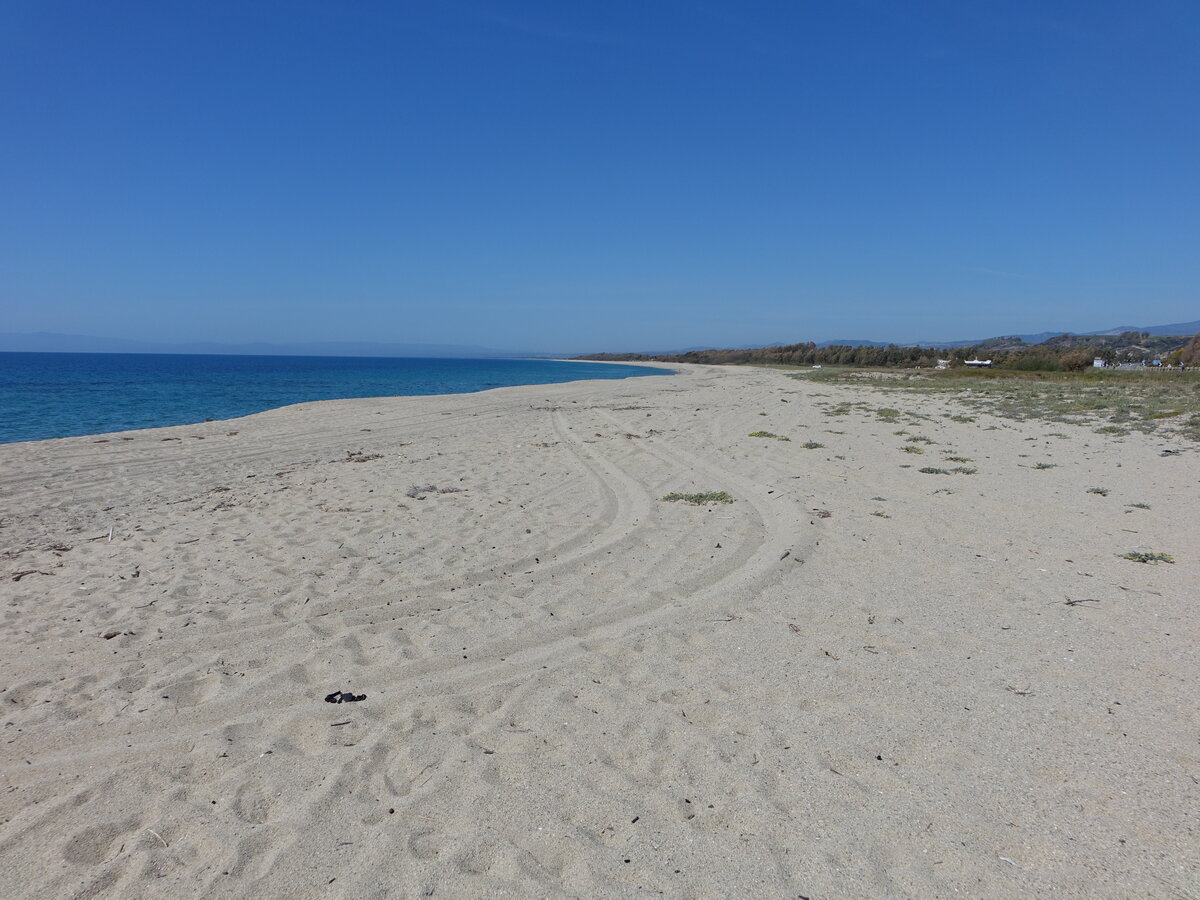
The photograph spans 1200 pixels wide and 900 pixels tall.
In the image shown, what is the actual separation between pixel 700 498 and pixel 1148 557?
4749 millimetres

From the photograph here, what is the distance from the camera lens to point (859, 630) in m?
4.64

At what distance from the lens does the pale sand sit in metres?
2.59

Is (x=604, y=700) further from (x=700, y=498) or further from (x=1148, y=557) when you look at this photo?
(x=1148, y=557)

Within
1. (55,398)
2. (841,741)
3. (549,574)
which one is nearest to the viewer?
(841,741)

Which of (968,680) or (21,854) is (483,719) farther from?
(968,680)

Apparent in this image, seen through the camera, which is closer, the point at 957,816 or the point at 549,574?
the point at 957,816

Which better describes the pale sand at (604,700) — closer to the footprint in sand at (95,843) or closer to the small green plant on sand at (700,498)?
the footprint in sand at (95,843)

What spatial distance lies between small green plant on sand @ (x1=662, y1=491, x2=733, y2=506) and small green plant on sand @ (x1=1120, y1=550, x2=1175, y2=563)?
424cm

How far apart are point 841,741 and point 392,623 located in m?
3.32

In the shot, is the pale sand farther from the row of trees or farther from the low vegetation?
the row of trees

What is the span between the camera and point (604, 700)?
379 centimetres

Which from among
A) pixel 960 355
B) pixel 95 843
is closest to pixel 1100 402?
pixel 95 843

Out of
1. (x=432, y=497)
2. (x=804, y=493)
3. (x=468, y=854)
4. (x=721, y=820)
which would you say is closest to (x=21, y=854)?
(x=468, y=854)

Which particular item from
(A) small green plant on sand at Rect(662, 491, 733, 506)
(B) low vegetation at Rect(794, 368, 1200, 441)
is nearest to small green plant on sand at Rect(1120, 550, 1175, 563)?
(A) small green plant on sand at Rect(662, 491, 733, 506)
